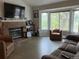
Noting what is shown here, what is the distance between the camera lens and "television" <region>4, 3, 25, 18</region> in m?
6.82

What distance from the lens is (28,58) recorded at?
399cm

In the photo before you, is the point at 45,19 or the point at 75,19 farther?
the point at 45,19

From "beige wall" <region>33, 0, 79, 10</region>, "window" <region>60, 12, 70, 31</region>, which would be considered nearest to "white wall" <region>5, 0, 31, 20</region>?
"beige wall" <region>33, 0, 79, 10</region>

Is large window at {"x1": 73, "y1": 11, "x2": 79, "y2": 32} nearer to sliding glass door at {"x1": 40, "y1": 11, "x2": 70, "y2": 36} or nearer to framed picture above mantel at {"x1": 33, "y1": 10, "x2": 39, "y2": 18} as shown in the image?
sliding glass door at {"x1": 40, "y1": 11, "x2": 70, "y2": 36}

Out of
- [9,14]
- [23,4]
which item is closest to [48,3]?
[23,4]

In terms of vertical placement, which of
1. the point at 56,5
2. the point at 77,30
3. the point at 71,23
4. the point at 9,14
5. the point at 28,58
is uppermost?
the point at 56,5

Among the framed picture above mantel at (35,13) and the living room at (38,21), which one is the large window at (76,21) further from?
the framed picture above mantel at (35,13)

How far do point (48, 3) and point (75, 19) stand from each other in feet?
7.41

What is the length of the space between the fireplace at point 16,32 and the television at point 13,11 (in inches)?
34.8

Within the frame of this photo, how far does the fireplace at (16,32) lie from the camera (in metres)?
7.38

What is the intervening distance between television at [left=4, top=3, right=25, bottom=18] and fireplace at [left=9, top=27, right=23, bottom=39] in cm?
88

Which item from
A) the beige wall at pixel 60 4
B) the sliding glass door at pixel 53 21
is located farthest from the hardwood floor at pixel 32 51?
the sliding glass door at pixel 53 21

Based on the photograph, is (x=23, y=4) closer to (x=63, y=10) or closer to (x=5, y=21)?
(x=5, y=21)

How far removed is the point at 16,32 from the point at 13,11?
1.46 meters
